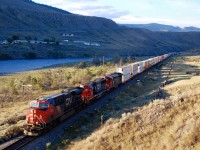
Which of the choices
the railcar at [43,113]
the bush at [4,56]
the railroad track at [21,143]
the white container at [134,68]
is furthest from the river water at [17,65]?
the railroad track at [21,143]

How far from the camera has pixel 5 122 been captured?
28.9m

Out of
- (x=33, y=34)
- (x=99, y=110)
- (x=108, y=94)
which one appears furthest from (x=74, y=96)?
(x=33, y=34)

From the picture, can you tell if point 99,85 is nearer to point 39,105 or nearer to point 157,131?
point 39,105

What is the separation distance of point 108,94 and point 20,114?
1721 centimetres

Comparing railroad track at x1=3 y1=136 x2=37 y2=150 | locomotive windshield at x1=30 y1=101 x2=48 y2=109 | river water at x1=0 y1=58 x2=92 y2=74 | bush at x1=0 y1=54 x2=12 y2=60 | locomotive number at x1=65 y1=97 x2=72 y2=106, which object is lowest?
railroad track at x1=3 y1=136 x2=37 y2=150

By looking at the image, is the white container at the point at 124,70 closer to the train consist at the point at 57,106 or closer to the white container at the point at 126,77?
the white container at the point at 126,77

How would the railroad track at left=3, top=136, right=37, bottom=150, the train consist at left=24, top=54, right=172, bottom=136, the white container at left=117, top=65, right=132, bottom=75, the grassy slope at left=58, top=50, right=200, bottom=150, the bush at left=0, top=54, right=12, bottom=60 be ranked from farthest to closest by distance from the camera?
the bush at left=0, top=54, right=12, bottom=60, the white container at left=117, top=65, right=132, bottom=75, the train consist at left=24, top=54, right=172, bottom=136, the railroad track at left=3, top=136, right=37, bottom=150, the grassy slope at left=58, top=50, right=200, bottom=150

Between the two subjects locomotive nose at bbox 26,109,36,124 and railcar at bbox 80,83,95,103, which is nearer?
locomotive nose at bbox 26,109,36,124

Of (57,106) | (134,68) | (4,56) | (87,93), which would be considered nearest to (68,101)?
(57,106)

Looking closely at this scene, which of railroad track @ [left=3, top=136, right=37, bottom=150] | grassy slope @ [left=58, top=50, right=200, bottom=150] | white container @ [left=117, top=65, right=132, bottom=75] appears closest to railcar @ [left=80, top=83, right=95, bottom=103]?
railroad track @ [left=3, top=136, right=37, bottom=150]

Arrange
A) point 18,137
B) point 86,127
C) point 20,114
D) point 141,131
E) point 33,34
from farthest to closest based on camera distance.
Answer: point 33,34
point 20,114
point 86,127
point 18,137
point 141,131

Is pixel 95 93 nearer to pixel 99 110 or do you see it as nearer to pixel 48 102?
pixel 99 110

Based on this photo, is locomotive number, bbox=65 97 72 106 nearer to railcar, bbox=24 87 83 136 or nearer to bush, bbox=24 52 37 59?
railcar, bbox=24 87 83 136

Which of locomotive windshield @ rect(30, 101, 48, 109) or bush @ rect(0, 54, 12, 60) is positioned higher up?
bush @ rect(0, 54, 12, 60)
